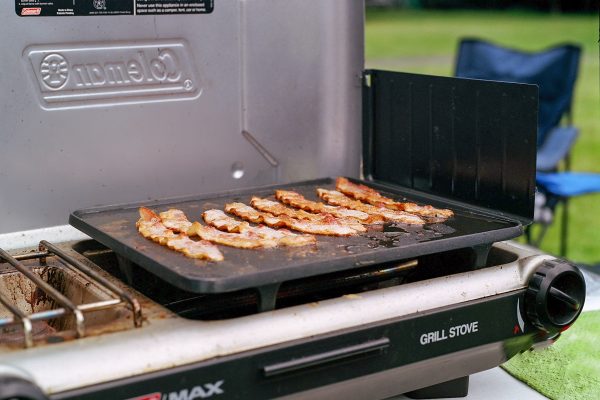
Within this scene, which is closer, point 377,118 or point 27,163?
point 27,163

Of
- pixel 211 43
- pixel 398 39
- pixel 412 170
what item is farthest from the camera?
pixel 398 39

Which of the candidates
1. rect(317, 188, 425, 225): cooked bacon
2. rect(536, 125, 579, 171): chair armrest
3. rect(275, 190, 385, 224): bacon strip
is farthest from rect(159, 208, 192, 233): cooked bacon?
rect(536, 125, 579, 171): chair armrest

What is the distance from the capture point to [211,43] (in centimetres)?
205

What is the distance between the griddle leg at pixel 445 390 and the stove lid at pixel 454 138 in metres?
0.37

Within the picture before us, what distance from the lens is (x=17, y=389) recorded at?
3.98 feet

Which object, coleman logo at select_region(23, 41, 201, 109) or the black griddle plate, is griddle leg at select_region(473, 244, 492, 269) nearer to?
the black griddle plate

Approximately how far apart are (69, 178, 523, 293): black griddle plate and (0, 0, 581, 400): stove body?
7 centimetres

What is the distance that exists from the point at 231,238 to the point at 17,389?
579 millimetres

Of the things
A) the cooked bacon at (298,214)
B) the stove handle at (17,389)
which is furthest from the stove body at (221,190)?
the cooked bacon at (298,214)

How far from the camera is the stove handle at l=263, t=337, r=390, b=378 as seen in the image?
4.74 ft

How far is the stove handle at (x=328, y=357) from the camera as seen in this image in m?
1.44

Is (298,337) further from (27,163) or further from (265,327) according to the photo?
(27,163)

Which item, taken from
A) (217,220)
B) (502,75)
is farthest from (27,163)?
(502,75)

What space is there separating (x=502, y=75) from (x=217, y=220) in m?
4.10
